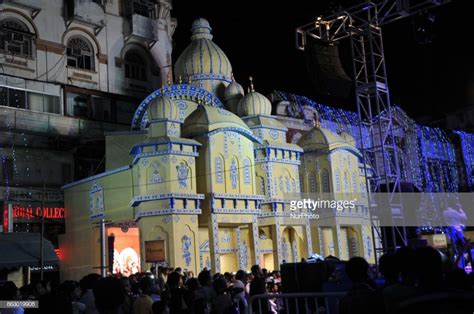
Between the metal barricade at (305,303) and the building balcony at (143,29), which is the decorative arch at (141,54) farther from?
the metal barricade at (305,303)

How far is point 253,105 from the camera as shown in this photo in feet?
93.5

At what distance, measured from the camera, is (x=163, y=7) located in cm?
3544

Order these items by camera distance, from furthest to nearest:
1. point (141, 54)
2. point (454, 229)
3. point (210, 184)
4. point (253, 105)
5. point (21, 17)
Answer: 1. point (141, 54)
2. point (21, 17)
3. point (253, 105)
4. point (210, 184)
5. point (454, 229)

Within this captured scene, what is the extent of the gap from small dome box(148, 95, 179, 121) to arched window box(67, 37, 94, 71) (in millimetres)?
→ 9139

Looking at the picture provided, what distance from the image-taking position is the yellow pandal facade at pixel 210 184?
22359 millimetres

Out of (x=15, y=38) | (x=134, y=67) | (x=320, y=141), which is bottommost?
(x=320, y=141)

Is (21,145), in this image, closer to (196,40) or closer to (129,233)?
(129,233)

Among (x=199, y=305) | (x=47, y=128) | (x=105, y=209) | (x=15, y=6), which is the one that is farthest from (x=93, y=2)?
(x=199, y=305)

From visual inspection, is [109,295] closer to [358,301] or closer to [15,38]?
[358,301]

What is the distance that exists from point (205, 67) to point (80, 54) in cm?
705

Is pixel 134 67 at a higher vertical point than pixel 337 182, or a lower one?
higher

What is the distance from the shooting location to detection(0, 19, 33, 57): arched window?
93.2 feet

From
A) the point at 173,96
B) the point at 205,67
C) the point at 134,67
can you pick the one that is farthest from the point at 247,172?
the point at 134,67

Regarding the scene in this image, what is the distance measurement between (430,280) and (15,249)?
1787cm
